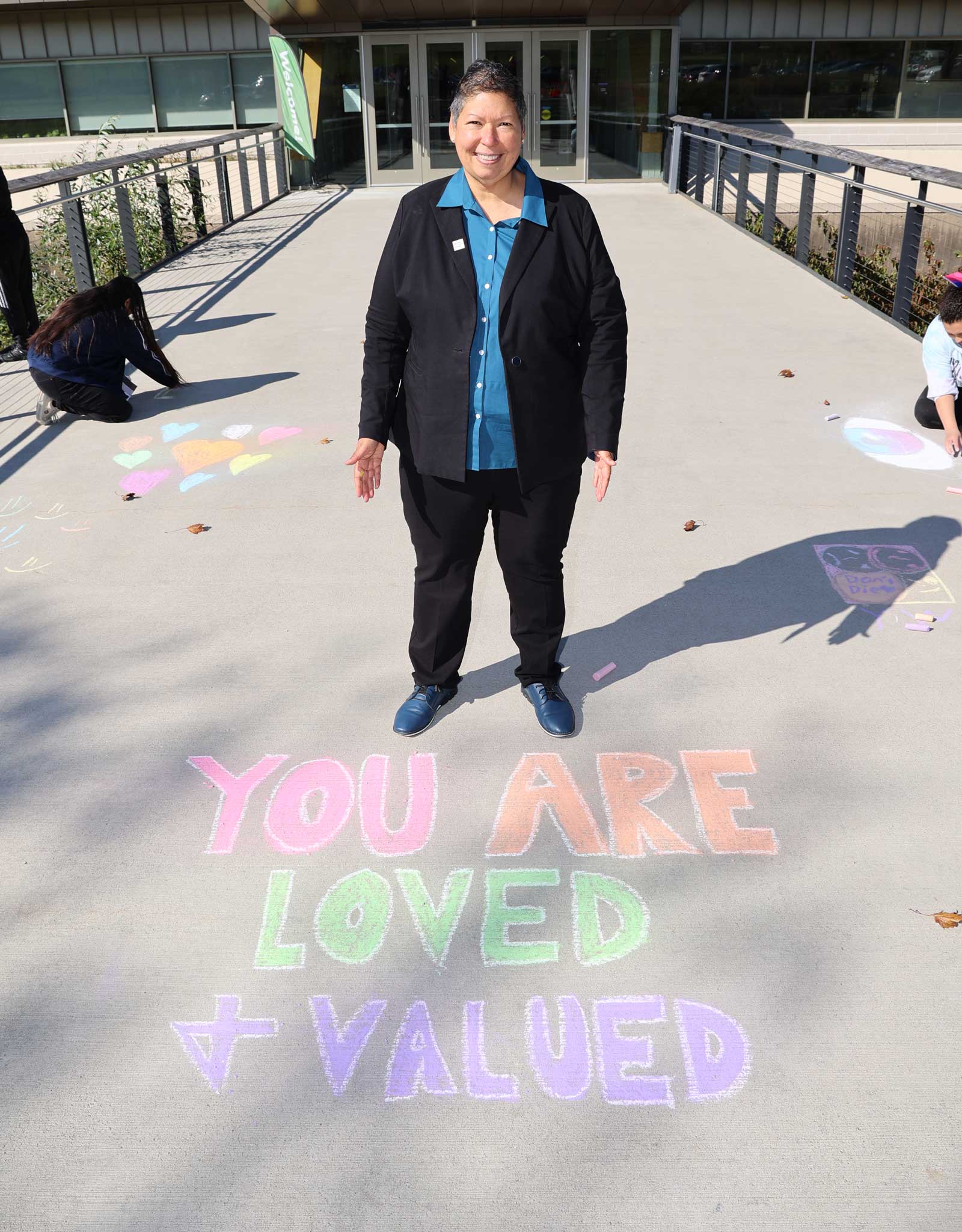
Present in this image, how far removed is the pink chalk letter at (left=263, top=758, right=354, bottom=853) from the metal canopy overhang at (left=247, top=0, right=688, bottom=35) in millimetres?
15700

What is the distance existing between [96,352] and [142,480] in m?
1.21

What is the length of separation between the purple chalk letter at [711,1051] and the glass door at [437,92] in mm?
17411

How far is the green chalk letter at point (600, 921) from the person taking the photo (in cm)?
232

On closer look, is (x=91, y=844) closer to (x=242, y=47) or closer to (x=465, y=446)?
(x=465, y=446)

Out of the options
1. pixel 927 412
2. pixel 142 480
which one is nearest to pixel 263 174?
pixel 142 480

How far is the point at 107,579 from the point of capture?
4.17 metres

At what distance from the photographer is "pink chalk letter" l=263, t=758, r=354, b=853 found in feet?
8.81

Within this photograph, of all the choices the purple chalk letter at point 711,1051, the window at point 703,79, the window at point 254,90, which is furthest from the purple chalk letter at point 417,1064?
the window at point 254,90

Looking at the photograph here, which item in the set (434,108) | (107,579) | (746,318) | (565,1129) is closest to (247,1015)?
(565,1129)

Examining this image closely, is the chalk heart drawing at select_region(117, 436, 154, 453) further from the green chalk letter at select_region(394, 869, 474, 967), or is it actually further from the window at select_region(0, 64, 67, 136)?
the window at select_region(0, 64, 67, 136)

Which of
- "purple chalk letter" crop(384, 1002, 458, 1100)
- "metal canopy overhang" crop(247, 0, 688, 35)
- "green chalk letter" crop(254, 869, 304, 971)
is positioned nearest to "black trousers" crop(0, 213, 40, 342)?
"green chalk letter" crop(254, 869, 304, 971)

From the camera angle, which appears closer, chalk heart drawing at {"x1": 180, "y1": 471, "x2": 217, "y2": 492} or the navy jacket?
chalk heart drawing at {"x1": 180, "y1": 471, "x2": 217, "y2": 492}

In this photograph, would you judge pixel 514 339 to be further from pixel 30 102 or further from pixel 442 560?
pixel 30 102

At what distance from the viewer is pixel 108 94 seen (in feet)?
64.0
